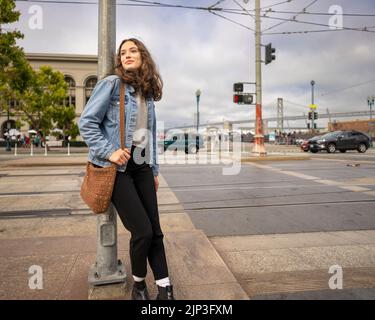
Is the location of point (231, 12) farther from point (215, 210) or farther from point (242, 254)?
point (242, 254)

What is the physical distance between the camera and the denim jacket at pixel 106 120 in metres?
2.23

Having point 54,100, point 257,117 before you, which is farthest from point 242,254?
point 54,100

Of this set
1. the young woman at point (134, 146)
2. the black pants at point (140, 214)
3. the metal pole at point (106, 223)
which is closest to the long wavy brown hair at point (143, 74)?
the young woman at point (134, 146)

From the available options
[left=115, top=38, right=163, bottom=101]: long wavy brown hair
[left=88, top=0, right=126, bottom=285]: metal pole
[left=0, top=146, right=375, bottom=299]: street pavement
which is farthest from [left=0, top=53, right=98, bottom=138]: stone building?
[left=115, top=38, right=163, bottom=101]: long wavy brown hair

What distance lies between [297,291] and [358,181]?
283 inches

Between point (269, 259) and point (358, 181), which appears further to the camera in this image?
point (358, 181)

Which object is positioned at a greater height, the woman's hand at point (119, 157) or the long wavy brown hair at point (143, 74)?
the long wavy brown hair at point (143, 74)

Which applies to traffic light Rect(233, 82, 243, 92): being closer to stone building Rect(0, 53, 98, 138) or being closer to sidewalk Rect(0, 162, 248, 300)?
sidewalk Rect(0, 162, 248, 300)

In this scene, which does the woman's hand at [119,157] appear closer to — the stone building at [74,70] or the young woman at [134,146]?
the young woman at [134,146]

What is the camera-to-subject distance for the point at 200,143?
2764 cm

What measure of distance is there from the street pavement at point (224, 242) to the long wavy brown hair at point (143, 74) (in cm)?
157

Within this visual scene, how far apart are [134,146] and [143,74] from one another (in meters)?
0.54

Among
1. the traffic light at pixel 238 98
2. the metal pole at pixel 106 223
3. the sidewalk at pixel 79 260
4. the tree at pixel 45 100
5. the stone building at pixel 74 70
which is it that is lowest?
the sidewalk at pixel 79 260

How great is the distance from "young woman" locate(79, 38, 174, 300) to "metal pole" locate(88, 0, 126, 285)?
6.1 inches
